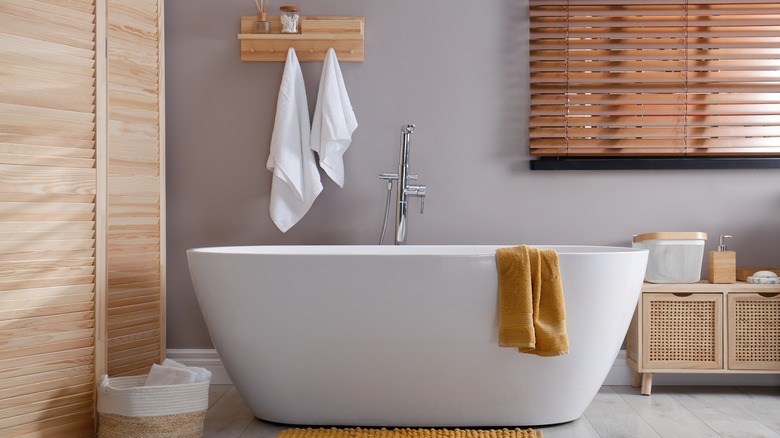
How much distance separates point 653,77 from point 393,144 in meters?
1.21

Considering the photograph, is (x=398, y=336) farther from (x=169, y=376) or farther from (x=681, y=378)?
(x=681, y=378)

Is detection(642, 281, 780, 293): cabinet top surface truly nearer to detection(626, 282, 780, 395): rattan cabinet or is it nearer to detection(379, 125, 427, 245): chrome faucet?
detection(626, 282, 780, 395): rattan cabinet

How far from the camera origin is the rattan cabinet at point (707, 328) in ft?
9.78

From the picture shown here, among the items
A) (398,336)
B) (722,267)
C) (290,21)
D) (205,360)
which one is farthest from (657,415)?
(290,21)

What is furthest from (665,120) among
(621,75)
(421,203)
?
(421,203)

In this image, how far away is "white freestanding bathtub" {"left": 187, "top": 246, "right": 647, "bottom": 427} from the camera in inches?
92.5

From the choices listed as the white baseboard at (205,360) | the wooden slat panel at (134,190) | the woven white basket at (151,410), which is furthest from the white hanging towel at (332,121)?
the woven white basket at (151,410)

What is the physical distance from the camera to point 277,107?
3.24m

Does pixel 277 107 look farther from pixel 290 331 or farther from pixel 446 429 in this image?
pixel 446 429

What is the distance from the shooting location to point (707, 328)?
9.82 feet

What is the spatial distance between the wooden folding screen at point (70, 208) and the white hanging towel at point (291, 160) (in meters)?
0.54

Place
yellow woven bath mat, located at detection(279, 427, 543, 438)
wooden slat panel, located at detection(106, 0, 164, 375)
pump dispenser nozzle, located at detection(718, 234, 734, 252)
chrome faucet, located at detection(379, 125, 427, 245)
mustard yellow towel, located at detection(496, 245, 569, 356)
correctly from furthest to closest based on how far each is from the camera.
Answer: chrome faucet, located at detection(379, 125, 427, 245)
pump dispenser nozzle, located at detection(718, 234, 734, 252)
wooden slat panel, located at detection(106, 0, 164, 375)
yellow woven bath mat, located at detection(279, 427, 543, 438)
mustard yellow towel, located at detection(496, 245, 569, 356)

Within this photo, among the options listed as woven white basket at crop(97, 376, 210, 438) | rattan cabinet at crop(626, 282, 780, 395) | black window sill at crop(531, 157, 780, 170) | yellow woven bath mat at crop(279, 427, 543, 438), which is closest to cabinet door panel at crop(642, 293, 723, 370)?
rattan cabinet at crop(626, 282, 780, 395)

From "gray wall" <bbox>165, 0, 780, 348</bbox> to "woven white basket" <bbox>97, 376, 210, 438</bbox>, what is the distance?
0.98 metres
